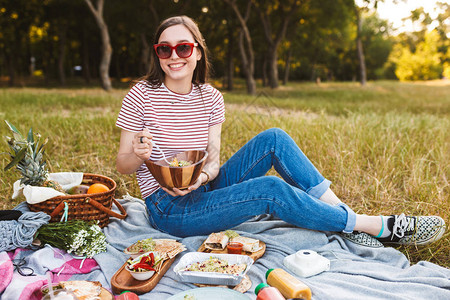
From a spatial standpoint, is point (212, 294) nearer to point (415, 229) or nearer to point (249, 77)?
point (415, 229)

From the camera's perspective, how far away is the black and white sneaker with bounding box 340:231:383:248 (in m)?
2.48

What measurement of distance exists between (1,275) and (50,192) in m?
0.60

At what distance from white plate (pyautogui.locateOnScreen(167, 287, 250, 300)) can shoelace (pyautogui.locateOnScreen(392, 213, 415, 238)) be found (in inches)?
49.3

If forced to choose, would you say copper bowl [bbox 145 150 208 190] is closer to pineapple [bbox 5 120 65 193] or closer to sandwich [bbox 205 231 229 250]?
sandwich [bbox 205 231 229 250]

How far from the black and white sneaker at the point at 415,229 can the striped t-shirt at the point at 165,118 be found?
1.36 m

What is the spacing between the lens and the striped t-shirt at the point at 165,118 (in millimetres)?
2469

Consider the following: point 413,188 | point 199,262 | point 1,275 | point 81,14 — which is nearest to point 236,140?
point 413,188

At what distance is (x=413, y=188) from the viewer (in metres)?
3.33

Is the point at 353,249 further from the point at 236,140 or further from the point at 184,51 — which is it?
the point at 236,140

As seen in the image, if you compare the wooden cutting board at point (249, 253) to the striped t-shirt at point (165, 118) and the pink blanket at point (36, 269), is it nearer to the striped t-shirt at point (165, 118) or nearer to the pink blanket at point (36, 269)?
the striped t-shirt at point (165, 118)

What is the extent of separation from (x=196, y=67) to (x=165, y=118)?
47 centimetres

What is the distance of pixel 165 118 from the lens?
254cm

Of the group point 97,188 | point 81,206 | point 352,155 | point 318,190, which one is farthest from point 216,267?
point 352,155

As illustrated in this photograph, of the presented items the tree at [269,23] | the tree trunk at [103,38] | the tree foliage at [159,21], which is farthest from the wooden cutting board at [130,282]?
the tree at [269,23]
